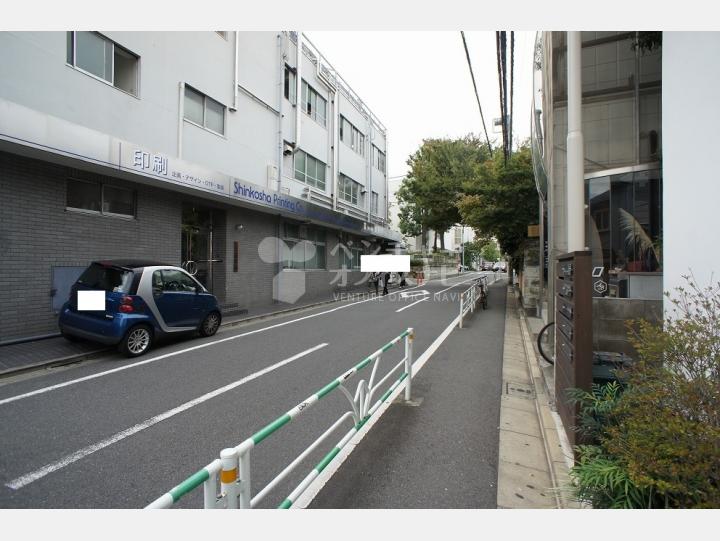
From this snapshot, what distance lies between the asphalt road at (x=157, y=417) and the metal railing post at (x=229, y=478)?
1164 millimetres

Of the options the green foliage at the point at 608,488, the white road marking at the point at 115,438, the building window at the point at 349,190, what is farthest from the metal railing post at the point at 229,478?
the building window at the point at 349,190

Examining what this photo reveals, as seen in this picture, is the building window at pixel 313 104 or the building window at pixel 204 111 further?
the building window at pixel 313 104

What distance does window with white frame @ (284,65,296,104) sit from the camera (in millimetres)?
16172

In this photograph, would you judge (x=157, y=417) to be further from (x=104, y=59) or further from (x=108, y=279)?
(x=104, y=59)

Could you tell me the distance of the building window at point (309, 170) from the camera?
17.3m

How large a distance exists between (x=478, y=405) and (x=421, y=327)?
18.1ft

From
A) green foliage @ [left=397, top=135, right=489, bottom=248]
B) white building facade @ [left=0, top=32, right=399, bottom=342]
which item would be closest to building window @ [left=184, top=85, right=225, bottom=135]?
white building facade @ [left=0, top=32, right=399, bottom=342]

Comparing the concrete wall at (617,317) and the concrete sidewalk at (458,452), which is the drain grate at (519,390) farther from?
the concrete wall at (617,317)

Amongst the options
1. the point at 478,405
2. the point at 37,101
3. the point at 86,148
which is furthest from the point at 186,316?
the point at 478,405

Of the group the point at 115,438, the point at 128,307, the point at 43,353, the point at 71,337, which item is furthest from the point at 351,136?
the point at 115,438

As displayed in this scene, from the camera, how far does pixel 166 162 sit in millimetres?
9273

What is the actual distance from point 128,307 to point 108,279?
2.23ft

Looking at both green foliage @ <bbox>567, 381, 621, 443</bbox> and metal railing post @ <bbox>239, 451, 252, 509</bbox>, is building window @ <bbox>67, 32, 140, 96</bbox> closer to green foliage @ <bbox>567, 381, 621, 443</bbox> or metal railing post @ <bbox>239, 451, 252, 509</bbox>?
metal railing post @ <bbox>239, 451, 252, 509</bbox>

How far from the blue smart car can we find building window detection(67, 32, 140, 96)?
5139 millimetres
